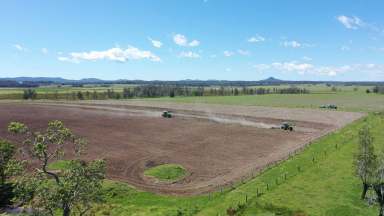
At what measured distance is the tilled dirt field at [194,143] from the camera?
5362cm

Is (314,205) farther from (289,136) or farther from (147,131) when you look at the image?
(147,131)

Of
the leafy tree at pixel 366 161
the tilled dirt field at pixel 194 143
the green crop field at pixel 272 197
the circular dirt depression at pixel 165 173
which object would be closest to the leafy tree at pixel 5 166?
the green crop field at pixel 272 197

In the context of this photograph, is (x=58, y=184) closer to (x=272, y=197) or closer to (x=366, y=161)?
(x=272, y=197)

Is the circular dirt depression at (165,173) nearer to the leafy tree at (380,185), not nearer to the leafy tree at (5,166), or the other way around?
the leafy tree at (5,166)

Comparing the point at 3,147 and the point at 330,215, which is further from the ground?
the point at 3,147

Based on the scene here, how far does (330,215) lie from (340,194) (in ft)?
21.3

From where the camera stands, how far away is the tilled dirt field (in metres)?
53.6

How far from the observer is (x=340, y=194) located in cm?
4291

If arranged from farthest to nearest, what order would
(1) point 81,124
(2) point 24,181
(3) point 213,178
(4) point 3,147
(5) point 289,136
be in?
(1) point 81,124 < (5) point 289,136 < (3) point 213,178 < (4) point 3,147 < (2) point 24,181

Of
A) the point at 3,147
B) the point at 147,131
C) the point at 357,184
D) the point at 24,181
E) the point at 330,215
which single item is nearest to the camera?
the point at 24,181

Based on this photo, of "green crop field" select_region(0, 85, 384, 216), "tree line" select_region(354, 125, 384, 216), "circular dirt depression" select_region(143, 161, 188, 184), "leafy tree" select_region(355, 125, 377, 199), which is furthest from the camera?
"circular dirt depression" select_region(143, 161, 188, 184)

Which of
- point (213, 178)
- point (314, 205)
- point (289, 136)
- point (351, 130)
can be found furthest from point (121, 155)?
point (351, 130)

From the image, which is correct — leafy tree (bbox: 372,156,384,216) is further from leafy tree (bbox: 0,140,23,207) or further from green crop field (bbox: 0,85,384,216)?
leafy tree (bbox: 0,140,23,207)

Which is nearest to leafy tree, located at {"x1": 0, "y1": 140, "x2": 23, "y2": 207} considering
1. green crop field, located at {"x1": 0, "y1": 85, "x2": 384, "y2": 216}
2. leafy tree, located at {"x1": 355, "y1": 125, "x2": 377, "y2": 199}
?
green crop field, located at {"x1": 0, "y1": 85, "x2": 384, "y2": 216}
